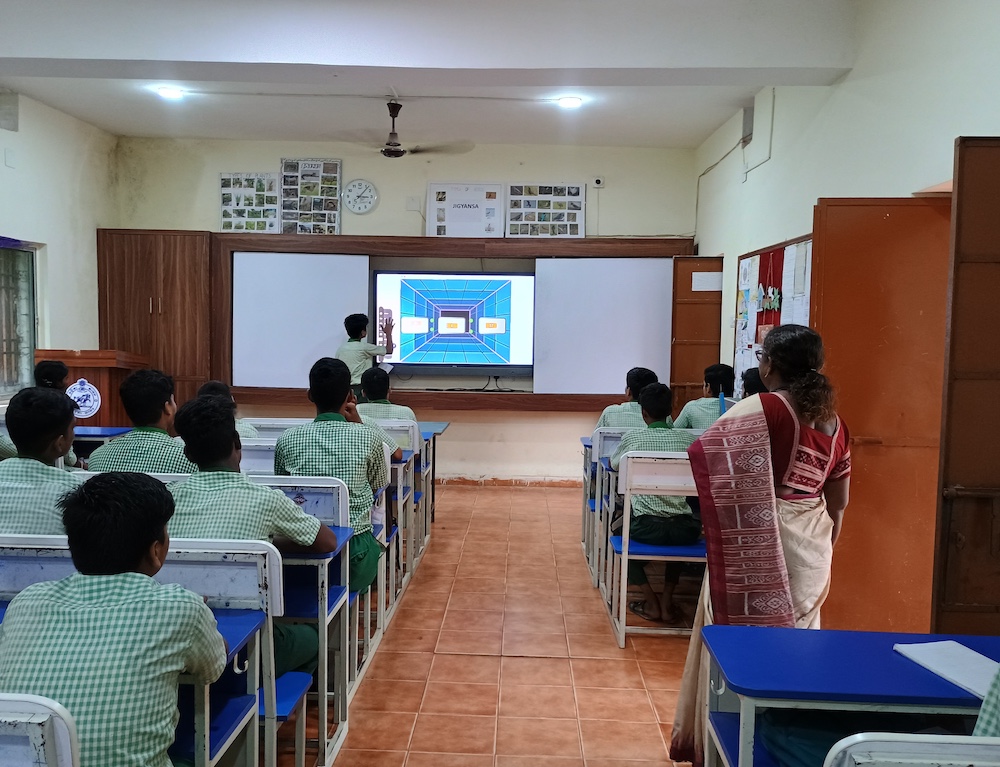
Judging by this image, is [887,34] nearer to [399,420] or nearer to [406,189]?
[399,420]

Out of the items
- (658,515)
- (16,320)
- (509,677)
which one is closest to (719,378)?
(658,515)

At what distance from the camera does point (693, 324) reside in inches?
233

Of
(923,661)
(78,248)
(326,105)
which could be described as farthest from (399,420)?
(78,248)

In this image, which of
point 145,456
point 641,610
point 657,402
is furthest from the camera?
point 641,610

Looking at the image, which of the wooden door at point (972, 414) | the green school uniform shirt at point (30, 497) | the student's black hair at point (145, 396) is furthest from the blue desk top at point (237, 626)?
the wooden door at point (972, 414)

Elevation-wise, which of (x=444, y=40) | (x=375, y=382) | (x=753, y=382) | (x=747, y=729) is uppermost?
(x=444, y=40)

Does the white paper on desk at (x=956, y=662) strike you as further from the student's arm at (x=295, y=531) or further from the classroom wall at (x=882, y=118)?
the classroom wall at (x=882, y=118)

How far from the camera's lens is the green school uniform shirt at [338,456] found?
2830 mm

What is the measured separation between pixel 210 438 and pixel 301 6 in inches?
101

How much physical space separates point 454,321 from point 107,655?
18.7 ft

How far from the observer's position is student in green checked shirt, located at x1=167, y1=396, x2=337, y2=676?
1.98 m

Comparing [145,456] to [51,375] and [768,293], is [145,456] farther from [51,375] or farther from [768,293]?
[768,293]

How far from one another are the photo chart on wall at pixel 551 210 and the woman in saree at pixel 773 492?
469cm

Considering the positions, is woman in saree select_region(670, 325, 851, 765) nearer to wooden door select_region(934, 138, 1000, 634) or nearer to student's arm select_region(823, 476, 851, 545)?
student's arm select_region(823, 476, 851, 545)
